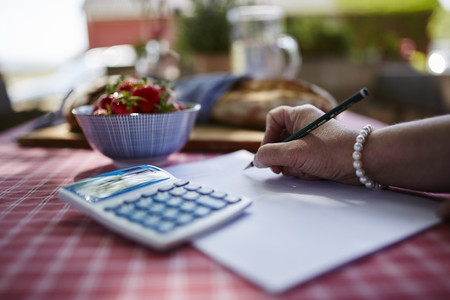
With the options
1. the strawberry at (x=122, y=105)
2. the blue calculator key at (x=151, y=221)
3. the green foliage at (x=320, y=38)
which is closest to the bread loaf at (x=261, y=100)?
the strawberry at (x=122, y=105)

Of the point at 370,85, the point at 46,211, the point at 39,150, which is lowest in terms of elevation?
the point at 370,85

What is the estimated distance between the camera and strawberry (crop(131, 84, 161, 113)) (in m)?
0.69

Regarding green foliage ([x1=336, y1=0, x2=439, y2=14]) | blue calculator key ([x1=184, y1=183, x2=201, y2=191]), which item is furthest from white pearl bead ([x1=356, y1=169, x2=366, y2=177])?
green foliage ([x1=336, y1=0, x2=439, y2=14])

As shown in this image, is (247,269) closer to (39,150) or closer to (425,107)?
(39,150)

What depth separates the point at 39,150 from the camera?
0.92 metres

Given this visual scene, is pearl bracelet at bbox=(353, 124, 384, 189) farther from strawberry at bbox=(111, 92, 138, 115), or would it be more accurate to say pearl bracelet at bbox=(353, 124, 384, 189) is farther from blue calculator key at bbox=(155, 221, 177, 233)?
strawberry at bbox=(111, 92, 138, 115)

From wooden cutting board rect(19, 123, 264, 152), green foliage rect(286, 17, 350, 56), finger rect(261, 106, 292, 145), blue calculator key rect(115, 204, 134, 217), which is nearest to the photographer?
→ blue calculator key rect(115, 204, 134, 217)

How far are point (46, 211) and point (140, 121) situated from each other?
234 mm

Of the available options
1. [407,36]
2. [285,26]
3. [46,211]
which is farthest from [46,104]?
[407,36]

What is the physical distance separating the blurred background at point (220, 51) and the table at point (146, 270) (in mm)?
812

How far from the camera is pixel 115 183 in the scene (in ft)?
1.64

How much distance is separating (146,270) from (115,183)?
18cm

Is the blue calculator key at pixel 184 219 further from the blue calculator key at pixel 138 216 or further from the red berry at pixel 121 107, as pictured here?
the red berry at pixel 121 107

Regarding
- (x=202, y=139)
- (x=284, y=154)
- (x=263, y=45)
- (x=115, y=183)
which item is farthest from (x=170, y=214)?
(x=263, y=45)
